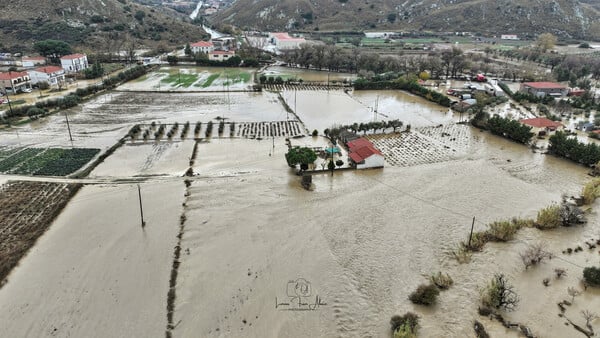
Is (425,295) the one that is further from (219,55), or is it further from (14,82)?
→ (219,55)

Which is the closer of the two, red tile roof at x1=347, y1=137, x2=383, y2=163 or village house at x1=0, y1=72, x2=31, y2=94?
red tile roof at x1=347, y1=137, x2=383, y2=163

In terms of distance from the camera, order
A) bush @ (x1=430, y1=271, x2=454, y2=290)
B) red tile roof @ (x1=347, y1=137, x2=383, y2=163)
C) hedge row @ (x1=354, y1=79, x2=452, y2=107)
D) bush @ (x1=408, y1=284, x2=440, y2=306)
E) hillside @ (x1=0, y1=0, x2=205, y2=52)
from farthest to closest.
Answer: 1. hillside @ (x1=0, y1=0, x2=205, y2=52)
2. hedge row @ (x1=354, y1=79, x2=452, y2=107)
3. red tile roof @ (x1=347, y1=137, x2=383, y2=163)
4. bush @ (x1=430, y1=271, x2=454, y2=290)
5. bush @ (x1=408, y1=284, x2=440, y2=306)

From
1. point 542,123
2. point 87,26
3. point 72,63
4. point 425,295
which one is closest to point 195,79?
point 72,63

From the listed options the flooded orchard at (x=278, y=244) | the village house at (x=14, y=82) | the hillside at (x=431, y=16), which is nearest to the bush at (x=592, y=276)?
the flooded orchard at (x=278, y=244)

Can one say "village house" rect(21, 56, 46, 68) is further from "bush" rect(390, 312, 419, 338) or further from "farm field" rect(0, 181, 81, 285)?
"bush" rect(390, 312, 419, 338)

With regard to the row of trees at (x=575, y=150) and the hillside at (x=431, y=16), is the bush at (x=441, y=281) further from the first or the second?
the hillside at (x=431, y=16)

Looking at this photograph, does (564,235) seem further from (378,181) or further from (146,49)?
(146,49)

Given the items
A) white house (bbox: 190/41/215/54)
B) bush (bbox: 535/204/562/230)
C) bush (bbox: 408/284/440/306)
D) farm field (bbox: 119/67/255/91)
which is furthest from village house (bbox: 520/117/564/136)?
white house (bbox: 190/41/215/54)

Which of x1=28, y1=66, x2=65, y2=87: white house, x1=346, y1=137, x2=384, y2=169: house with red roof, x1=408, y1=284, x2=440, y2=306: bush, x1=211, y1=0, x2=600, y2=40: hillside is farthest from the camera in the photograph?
x1=211, y1=0, x2=600, y2=40: hillside
